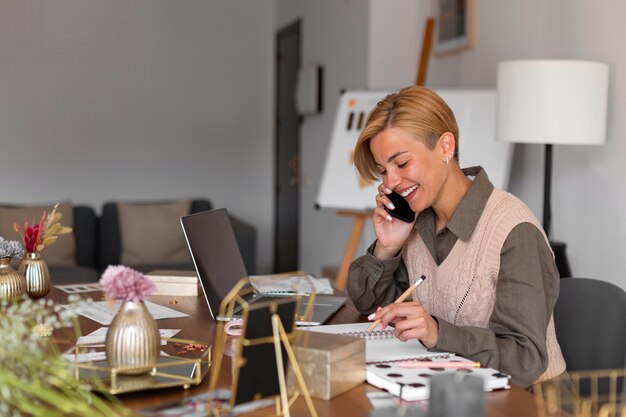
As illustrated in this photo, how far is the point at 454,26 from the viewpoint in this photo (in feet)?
14.7

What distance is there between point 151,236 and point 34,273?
3360 millimetres

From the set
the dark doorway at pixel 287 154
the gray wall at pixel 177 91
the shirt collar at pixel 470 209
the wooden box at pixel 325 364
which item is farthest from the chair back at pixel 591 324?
the dark doorway at pixel 287 154

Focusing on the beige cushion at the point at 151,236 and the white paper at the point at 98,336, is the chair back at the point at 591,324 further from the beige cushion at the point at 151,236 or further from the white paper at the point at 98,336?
the beige cushion at the point at 151,236

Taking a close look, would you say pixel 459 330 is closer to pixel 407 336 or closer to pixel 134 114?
pixel 407 336

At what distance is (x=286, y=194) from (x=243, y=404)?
594cm

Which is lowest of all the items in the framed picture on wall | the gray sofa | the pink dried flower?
the gray sofa

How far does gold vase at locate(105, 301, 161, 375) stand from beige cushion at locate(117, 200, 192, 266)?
4031 mm

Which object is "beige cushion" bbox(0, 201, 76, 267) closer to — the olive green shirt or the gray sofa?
the gray sofa

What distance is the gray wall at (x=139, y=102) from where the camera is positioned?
6.69 metres

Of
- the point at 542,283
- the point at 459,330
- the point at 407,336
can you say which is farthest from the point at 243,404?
the point at 542,283

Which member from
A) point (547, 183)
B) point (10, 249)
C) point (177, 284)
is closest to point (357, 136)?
point (547, 183)

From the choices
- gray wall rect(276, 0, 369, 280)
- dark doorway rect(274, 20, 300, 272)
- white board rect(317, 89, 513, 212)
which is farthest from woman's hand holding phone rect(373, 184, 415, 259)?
dark doorway rect(274, 20, 300, 272)

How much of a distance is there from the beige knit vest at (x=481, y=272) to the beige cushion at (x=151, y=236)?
3.64m

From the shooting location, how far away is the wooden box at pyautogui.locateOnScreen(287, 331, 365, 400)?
1.26m
